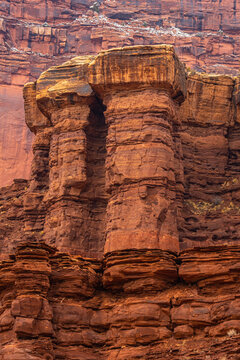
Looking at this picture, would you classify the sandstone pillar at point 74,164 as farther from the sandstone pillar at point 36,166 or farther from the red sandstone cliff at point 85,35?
the red sandstone cliff at point 85,35

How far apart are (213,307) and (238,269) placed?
60.6 inches

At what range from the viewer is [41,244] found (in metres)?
28.7

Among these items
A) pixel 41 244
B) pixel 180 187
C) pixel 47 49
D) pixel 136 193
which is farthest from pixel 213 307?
pixel 47 49

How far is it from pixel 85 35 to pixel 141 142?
50925 mm

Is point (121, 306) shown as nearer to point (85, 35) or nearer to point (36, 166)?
point (36, 166)

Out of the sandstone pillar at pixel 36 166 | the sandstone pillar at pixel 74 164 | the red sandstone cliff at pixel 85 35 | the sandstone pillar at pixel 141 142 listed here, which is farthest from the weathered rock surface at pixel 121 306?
the red sandstone cliff at pixel 85 35

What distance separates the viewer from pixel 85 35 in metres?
91.5

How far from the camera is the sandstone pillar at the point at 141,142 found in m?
41.0

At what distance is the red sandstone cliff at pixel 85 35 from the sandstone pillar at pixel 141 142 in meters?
32.7

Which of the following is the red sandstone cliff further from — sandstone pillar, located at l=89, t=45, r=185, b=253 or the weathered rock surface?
the weathered rock surface

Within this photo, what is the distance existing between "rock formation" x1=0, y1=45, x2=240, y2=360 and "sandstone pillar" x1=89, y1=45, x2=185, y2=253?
0.06m

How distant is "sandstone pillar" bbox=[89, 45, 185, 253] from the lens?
135 feet

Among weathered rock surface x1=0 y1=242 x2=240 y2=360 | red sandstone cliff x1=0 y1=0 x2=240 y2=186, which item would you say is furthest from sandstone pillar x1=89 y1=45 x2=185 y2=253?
red sandstone cliff x1=0 y1=0 x2=240 y2=186

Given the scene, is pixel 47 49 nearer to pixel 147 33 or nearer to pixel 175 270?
pixel 147 33
